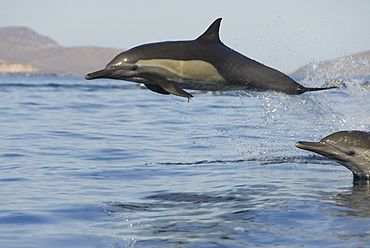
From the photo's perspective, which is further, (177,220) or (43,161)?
(43,161)

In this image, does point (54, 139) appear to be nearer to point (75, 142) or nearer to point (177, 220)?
point (75, 142)

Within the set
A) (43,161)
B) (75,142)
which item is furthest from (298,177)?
(75,142)

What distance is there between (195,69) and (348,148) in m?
2.51

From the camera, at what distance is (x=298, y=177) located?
9.44 m

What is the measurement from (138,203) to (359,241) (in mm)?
3054

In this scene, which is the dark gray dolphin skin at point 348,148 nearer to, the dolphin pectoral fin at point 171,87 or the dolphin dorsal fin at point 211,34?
the dolphin pectoral fin at point 171,87

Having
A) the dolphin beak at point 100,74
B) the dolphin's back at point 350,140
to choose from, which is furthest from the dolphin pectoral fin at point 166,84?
the dolphin's back at point 350,140

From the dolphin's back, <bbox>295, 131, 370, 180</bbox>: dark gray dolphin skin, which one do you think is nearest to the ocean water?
<bbox>295, 131, 370, 180</bbox>: dark gray dolphin skin

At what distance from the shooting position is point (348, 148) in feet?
28.2

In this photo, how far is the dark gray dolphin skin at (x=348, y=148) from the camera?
28.2 ft

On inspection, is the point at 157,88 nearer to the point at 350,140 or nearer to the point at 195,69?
the point at 195,69

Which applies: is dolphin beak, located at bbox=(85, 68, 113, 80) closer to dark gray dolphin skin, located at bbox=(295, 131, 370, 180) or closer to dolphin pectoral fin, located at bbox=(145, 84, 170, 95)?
dolphin pectoral fin, located at bbox=(145, 84, 170, 95)

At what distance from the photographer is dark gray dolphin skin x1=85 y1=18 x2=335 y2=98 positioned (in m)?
8.52

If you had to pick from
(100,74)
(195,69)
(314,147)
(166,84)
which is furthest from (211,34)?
(314,147)
